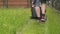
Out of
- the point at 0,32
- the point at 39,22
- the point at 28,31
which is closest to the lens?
the point at 0,32

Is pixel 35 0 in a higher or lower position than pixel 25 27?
higher

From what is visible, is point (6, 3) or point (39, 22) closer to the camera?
point (39, 22)

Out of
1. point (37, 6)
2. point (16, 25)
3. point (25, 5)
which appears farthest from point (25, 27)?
point (25, 5)

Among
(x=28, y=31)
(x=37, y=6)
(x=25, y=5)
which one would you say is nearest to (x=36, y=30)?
(x=28, y=31)

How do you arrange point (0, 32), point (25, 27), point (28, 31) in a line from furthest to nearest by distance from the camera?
point (25, 27)
point (28, 31)
point (0, 32)

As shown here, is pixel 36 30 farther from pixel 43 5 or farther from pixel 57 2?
pixel 57 2

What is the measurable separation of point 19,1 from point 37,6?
10.6 meters

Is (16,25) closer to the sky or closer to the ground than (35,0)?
closer to the ground

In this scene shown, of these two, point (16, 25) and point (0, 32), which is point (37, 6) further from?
point (0, 32)

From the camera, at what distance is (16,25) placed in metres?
7.77

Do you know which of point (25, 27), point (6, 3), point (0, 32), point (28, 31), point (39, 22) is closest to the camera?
point (0, 32)

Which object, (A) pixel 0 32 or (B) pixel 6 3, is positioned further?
(B) pixel 6 3

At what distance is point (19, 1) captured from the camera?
62.2 ft

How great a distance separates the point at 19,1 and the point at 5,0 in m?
1.01
